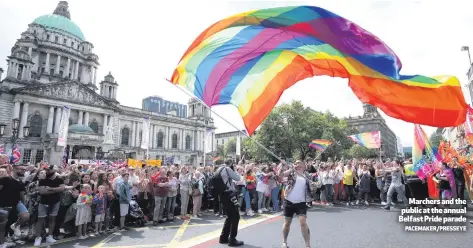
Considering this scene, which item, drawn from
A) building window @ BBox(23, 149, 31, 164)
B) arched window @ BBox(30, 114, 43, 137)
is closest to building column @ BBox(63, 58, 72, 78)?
arched window @ BBox(30, 114, 43, 137)

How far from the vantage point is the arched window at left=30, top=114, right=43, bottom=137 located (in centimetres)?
4538

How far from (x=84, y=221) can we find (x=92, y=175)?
2.21 meters

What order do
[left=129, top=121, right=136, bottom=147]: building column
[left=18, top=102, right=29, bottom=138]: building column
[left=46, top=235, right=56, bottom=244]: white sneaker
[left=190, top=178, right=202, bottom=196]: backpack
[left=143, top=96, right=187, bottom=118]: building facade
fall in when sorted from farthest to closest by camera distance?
[left=143, top=96, right=187, bottom=118]: building facade, [left=129, top=121, right=136, bottom=147]: building column, [left=18, top=102, right=29, bottom=138]: building column, [left=190, top=178, right=202, bottom=196]: backpack, [left=46, top=235, right=56, bottom=244]: white sneaker

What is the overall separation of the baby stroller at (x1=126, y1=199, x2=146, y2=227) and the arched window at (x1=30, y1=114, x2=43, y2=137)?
47009 mm

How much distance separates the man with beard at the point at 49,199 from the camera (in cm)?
697

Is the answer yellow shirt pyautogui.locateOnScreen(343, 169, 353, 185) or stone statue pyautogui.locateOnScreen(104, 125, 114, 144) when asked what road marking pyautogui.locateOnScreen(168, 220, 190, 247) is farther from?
stone statue pyautogui.locateOnScreen(104, 125, 114, 144)

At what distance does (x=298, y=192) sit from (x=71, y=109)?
54.5 m

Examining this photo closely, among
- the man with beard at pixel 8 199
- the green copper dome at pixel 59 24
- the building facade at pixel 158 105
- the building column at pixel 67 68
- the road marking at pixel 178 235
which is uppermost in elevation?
the green copper dome at pixel 59 24

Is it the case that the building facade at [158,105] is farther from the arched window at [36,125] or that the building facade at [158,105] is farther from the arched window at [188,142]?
the arched window at [36,125]

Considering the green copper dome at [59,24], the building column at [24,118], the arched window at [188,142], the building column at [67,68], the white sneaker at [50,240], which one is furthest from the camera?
the arched window at [188,142]

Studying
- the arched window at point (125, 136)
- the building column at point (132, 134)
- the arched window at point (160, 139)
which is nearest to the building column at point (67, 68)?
the arched window at point (125, 136)

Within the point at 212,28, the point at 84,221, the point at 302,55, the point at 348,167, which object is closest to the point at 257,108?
the point at 302,55

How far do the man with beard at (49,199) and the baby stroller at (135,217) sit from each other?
2398 millimetres

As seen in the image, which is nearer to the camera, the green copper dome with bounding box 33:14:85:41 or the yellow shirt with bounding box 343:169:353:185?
the yellow shirt with bounding box 343:169:353:185
